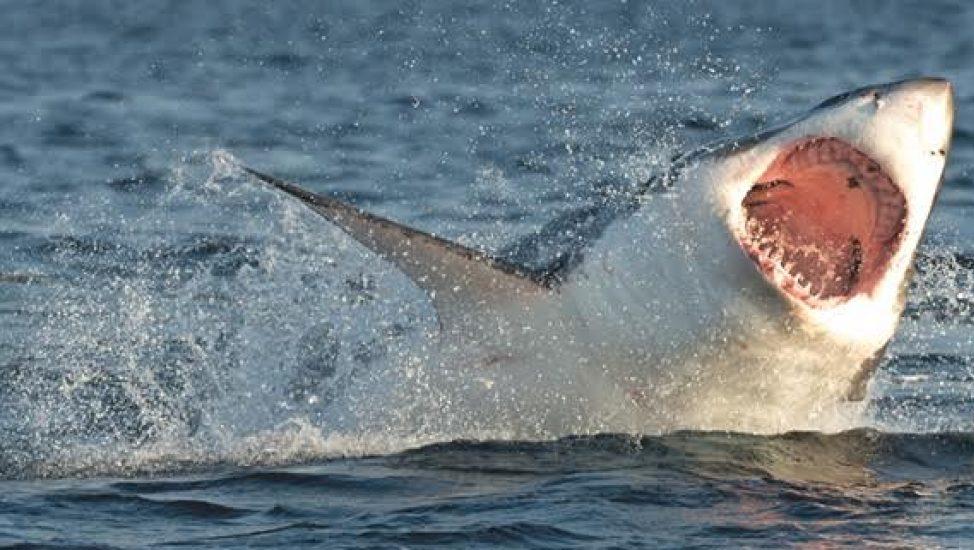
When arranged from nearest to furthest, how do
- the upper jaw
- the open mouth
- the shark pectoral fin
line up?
the upper jaw → the open mouth → the shark pectoral fin

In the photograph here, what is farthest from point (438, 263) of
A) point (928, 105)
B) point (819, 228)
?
point (928, 105)

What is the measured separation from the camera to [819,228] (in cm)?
596

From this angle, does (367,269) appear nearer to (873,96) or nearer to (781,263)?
(781,263)

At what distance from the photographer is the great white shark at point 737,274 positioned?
582 centimetres

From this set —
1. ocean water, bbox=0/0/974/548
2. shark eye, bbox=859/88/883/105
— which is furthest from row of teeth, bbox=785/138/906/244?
ocean water, bbox=0/0/974/548

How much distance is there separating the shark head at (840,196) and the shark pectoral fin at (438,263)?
0.72 m

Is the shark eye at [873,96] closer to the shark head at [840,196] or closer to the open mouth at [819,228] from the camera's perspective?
the shark head at [840,196]

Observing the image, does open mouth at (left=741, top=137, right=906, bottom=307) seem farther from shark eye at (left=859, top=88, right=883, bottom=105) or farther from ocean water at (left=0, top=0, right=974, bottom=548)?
ocean water at (left=0, top=0, right=974, bottom=548)

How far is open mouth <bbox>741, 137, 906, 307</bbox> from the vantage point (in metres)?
5.88

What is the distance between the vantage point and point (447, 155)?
15664 millimetres

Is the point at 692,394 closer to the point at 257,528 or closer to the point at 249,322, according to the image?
the point at 257,528

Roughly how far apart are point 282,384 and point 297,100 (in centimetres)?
1097

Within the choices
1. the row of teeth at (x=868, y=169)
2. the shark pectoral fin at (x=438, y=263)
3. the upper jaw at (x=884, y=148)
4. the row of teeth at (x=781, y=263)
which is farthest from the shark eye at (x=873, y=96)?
the shark pectoral fin at (x=438, y=263)

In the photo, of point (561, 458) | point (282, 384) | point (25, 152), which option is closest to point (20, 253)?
point (25, 152)
